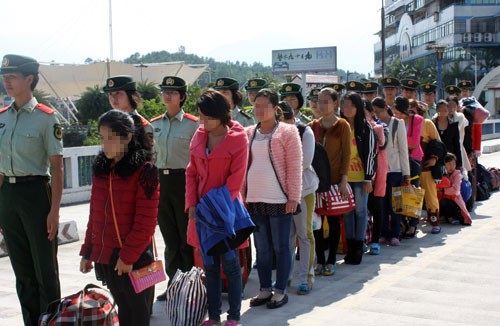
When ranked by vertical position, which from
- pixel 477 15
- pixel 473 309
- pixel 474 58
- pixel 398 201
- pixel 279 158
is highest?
pixel 477 15

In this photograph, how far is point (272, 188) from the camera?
5.45 metres

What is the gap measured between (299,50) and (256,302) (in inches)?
2768

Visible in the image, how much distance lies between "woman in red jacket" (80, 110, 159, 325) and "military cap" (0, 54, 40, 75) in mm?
1067

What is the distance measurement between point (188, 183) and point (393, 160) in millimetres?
3765

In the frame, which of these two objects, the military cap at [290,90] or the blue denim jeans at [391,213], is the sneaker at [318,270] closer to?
the blue denim jeans at [391,213]

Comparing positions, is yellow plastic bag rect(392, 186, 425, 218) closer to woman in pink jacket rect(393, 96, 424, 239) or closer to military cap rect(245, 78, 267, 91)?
woman in pink jacket rect(393, 96, 424, 239)

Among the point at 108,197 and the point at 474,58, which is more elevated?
the point at 474,58

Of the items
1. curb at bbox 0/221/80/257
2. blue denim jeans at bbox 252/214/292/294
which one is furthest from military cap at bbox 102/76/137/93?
curb at bbox 0/221/80/257

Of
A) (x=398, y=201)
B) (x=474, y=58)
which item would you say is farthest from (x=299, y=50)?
(x=398, y=201)

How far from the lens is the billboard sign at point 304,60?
73.9 meters

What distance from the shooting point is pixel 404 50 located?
92750mm

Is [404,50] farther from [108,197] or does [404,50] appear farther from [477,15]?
[108,197]

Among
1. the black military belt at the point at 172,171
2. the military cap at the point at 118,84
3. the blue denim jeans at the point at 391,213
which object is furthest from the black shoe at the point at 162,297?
the blue denim jeans at the point at 391,213

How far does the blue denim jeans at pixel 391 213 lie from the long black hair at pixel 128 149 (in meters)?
4.57
